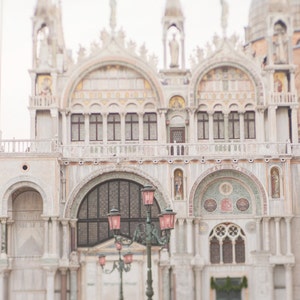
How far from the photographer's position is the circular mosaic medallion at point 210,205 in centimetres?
3716

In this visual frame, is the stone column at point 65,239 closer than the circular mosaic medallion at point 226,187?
Yes

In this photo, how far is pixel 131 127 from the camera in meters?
38.9

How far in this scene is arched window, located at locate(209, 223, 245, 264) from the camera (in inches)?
1454

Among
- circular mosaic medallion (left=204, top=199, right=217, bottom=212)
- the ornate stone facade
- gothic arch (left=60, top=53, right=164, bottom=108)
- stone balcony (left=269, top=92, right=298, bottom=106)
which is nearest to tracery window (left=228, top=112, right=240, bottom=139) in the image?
the ornate stone facade

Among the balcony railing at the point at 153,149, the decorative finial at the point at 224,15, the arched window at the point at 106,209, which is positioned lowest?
the arched window at the point at 106,209

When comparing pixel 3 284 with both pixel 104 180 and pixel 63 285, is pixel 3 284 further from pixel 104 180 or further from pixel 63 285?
pixel 104 180

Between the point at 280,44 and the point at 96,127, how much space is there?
1044cm

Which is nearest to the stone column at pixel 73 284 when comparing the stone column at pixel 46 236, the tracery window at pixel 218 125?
the stone column at pixel 46 236

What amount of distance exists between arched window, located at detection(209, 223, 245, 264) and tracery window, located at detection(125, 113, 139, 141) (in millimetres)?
6310

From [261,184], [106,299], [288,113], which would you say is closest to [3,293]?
[106,299]

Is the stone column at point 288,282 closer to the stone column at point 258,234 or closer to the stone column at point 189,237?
the stone column at point 258,234

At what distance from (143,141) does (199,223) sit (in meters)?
5.13

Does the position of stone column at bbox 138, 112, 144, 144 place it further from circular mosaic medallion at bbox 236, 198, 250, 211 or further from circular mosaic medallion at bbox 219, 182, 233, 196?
circular mosaic medallion at bbox 236, 198, 250, 211

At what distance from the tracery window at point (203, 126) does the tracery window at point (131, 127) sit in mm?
3185
